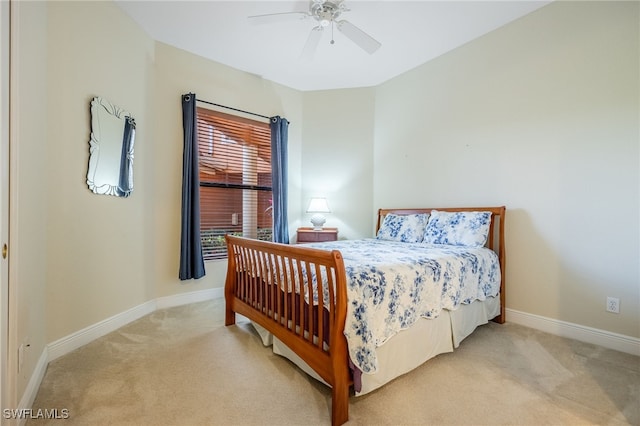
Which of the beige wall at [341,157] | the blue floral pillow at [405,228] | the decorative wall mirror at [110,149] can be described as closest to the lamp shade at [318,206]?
the beige wall at [341,157]

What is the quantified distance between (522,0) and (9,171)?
3.65 metres

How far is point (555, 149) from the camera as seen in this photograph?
2.37 meters

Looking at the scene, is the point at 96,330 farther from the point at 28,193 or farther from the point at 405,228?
the point at 405,228

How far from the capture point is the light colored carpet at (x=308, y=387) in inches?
54.3

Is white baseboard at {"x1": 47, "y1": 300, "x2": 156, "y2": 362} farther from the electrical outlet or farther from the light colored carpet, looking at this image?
the electrical outlet

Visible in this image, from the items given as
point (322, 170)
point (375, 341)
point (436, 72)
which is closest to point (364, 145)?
point (322, 170)

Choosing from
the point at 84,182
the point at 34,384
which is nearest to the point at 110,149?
the point at 84,182

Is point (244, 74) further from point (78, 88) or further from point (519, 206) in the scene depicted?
point (519, 206)

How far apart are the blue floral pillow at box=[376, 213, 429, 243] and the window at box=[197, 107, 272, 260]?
5.22 ft

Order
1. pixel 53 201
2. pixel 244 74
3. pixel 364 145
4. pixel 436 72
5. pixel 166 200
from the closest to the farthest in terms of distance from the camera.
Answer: pixel 53 201 → pixel 166 200 → pixel 436 72 → pixel 244 74 → pixel 364 145

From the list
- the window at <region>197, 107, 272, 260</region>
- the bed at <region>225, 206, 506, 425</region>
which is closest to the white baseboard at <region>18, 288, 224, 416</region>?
the window at <region>197, 107, 272, 260</region>

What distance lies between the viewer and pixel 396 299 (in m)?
1.62

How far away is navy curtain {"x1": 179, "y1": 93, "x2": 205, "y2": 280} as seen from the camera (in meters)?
3.00

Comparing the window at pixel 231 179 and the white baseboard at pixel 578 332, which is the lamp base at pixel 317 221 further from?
the white baseboard at pixel 578 332
